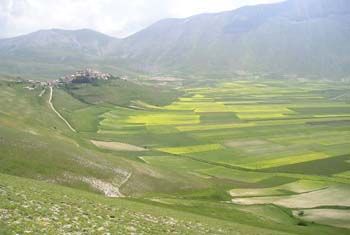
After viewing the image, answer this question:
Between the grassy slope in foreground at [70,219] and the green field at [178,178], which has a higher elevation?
the grassy slope in foreground at [70,219]

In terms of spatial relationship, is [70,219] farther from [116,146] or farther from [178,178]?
[116,146]

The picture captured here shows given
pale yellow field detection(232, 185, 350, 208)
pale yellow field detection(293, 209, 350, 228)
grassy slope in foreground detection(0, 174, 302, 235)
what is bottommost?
pale yellow field detection(232, 185, 350, 208)

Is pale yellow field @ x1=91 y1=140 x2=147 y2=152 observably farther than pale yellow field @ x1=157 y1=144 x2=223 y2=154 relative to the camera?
No

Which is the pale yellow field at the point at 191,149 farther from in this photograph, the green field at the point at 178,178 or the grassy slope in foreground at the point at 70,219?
the grassy slope in foreground at the point at 70,219

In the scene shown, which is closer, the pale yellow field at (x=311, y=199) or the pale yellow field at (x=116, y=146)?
the pale yellow field at (x=311, y=199)

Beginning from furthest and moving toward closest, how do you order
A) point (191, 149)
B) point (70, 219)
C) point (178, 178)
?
point (191, 149), point (178, 178), point (70, 219)

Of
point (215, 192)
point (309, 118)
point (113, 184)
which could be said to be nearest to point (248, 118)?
point (309, 118)

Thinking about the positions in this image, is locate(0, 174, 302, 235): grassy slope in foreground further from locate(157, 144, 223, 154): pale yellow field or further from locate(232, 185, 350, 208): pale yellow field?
locate(157, 144, 223, 154): pale yellow field

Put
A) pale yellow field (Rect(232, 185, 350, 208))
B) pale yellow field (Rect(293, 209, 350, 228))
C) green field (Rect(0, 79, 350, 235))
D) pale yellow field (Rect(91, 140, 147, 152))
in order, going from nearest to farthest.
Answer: green field (Rect(0, 79, 350, 235)) < pale yellow field (Rect(293, 209, 350, 228)) < pale yellow field (Rect(232, 185, 350, 208)) < pale yellow field (Rect(91, 140, 147, 152))

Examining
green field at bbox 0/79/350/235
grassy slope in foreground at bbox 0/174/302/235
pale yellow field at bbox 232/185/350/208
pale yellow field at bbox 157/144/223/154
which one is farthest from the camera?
pale yellow field at bbox 157/144/223/154

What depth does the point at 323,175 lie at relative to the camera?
316ft

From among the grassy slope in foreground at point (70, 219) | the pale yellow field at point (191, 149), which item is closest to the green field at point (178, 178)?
the grassy slope in foreground at point (70, 219)

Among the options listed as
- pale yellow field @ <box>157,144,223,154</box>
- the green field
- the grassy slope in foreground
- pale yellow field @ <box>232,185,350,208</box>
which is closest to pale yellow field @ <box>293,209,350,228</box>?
the green field

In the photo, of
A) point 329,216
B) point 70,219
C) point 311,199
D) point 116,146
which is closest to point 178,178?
point 311,199
